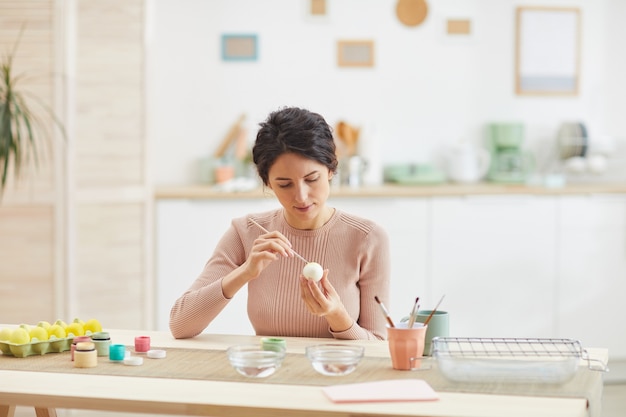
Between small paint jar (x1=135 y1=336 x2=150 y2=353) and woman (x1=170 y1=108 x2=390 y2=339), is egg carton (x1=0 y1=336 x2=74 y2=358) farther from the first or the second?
woman (x1=170 y1=108 x2=390 y2=339)

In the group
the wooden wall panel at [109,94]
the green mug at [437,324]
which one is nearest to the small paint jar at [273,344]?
the green mug at [437,324]

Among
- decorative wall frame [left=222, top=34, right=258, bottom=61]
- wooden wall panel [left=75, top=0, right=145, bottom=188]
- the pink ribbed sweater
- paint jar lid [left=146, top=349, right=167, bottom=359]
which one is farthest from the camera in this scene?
decorative wall frame [left=222, top=34, right=258, bottom=61]

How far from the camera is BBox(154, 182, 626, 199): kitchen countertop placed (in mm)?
4727

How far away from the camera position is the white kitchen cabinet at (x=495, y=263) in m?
4.89

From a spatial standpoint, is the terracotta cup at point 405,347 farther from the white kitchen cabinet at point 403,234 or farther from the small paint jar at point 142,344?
the white kitchen cabinet at point 403,234

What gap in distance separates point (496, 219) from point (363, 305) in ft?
7.80

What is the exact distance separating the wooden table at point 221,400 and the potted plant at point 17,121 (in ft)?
6.70

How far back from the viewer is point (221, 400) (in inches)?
73.0

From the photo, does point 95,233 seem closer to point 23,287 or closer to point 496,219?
point 23,287

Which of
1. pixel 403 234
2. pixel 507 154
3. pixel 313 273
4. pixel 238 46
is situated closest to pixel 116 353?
pixel 313 273

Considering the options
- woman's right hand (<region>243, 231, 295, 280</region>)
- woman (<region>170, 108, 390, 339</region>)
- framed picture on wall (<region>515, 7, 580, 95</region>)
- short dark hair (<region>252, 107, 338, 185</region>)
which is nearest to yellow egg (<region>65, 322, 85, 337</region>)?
woman (<region>170, 108, 390, 339</region>)

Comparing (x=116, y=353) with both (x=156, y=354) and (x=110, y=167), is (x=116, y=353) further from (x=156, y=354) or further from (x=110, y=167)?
(x=110, y=167)

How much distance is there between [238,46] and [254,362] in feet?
11.3

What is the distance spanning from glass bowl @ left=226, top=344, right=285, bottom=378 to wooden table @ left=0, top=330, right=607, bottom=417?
0.10 feet
